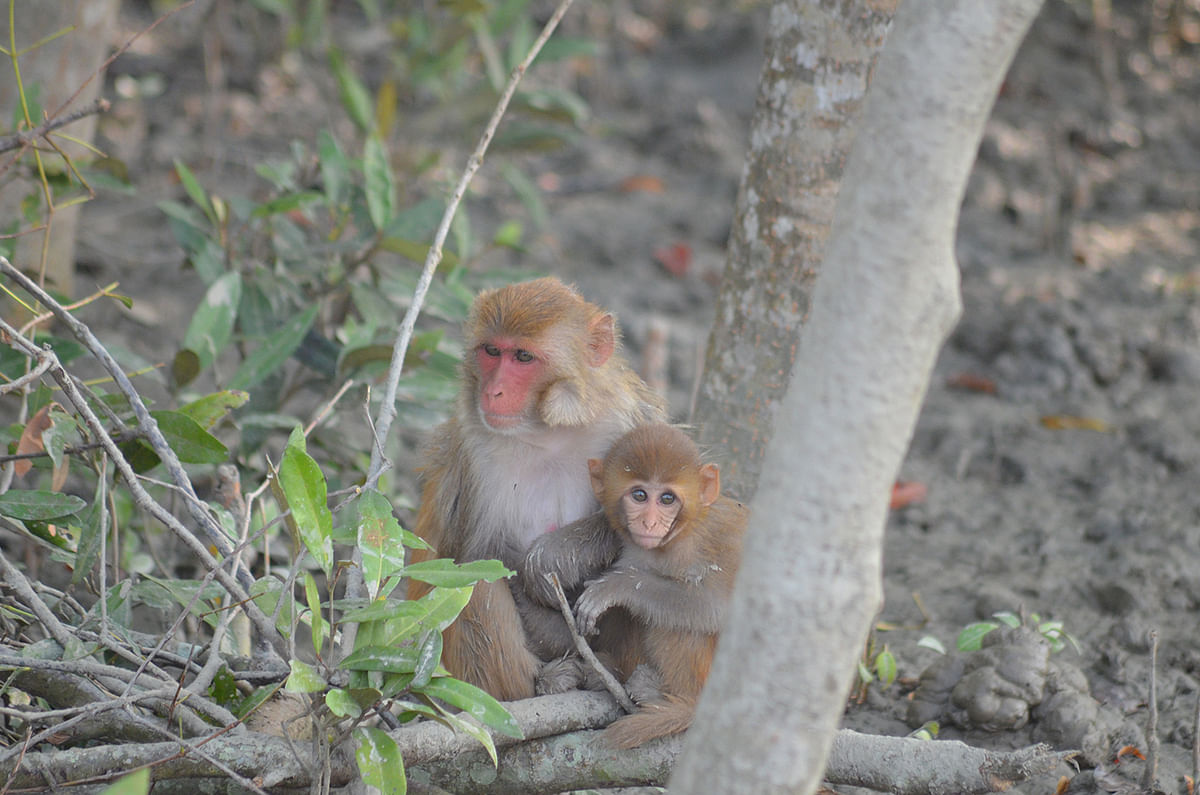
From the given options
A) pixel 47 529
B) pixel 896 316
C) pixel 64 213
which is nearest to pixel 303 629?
pixel 47 529

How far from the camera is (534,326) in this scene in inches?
133

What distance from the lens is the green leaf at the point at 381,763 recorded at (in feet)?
8.27

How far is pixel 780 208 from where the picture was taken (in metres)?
3.86

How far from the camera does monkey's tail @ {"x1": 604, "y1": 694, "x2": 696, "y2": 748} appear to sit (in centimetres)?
294

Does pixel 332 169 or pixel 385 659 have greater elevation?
pixel 332 169

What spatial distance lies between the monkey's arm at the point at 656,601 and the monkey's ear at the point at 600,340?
0.67 m

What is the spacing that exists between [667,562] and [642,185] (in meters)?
6.43

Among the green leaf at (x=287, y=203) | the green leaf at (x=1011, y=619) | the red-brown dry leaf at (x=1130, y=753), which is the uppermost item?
the green leaf at (x=287, y=203)

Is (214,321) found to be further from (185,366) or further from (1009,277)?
(1009,277)

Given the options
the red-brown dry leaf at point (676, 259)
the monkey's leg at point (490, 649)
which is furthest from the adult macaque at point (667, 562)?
the red-brown dry leaf at point (676, 259)

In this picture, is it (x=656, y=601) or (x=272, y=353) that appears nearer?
(x=656, y=601)

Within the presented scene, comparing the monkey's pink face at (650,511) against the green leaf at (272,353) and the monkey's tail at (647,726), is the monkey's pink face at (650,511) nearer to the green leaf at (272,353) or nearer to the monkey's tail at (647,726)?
the monkey's tail at (647,726)

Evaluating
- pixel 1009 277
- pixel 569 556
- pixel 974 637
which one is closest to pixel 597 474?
pixel 569 556

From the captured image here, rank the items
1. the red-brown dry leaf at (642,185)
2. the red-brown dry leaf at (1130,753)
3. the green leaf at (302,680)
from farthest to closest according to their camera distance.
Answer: the red-brown dry leaf at (642,185)
the red-brown dry leaf at (1130,753)
the green leaf at (302,680)
